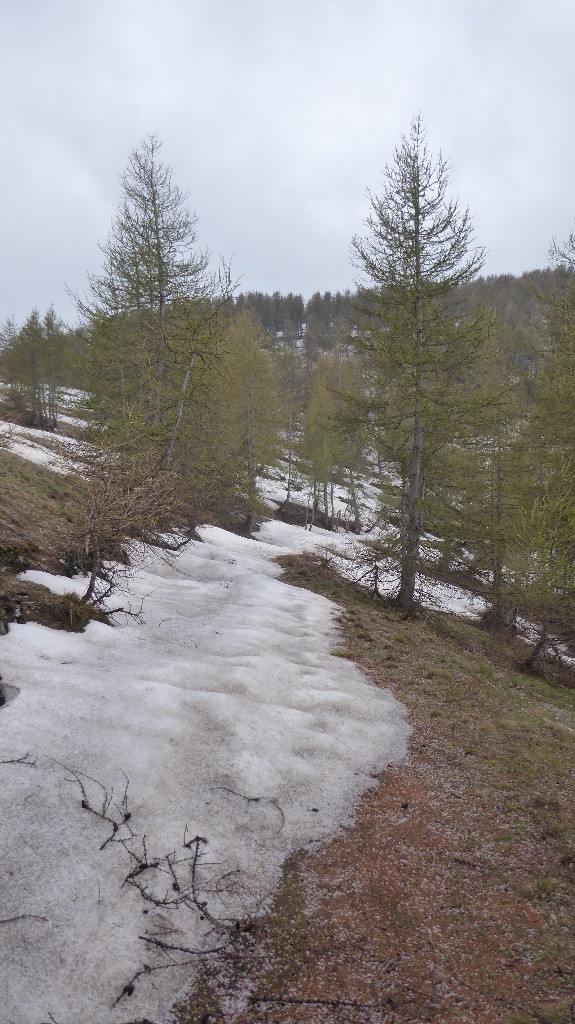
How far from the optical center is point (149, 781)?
11.4 ft

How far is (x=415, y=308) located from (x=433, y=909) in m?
11.8

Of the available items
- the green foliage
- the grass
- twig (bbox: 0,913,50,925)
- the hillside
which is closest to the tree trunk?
the hillside

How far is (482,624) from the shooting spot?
15.9 m

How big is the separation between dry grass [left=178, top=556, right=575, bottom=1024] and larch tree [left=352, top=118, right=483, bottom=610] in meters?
7.63

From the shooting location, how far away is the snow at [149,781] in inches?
89.4

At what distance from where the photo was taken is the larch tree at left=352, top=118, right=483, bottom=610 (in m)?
11.5

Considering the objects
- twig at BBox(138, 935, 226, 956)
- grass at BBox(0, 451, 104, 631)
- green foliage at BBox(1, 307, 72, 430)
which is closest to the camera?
twig at BBox(138, 935, 226, 956)

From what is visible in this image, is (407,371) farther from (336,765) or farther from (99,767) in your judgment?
(99,767)

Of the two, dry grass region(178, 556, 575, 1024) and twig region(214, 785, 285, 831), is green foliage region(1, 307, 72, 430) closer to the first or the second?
twig region(214, 785, 285, 831)

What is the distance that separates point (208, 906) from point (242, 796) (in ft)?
3.14

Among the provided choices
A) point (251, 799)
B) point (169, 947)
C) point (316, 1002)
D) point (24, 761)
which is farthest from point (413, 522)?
point (169, 947)

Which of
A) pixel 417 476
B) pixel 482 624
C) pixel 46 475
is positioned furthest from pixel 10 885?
pixel 482 624

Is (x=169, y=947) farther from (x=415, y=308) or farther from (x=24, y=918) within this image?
(x=415, y=308)

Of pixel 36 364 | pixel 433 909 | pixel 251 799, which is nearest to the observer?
pixel 433 909
